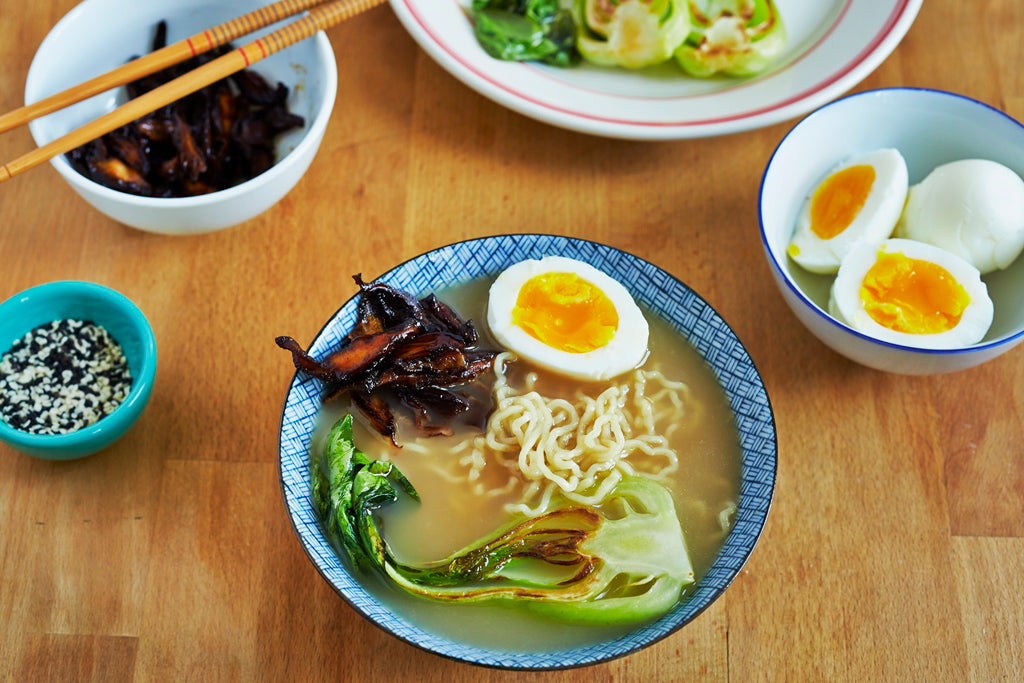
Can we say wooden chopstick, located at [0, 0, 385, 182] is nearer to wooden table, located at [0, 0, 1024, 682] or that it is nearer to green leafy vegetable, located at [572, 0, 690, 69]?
wooden table, located at [0, 0, 1024, 682]

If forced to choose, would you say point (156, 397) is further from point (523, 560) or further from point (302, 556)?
point (523, 560)

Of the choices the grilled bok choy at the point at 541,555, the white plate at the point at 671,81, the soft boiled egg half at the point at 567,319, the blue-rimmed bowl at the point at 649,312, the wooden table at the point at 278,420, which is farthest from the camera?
the white plate at the point at 671,81


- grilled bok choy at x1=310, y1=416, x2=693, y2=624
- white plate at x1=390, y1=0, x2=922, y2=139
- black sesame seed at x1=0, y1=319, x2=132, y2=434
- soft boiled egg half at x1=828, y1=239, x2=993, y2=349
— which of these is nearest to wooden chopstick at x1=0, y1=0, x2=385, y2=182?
white plate at x1=390, y1=0, x2=922, y2=139

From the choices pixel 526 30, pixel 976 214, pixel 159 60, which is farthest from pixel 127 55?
pixel 976 214

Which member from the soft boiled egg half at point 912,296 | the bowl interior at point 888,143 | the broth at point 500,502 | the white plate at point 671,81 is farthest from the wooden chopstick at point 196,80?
the soft boiled egg half at point 912,296

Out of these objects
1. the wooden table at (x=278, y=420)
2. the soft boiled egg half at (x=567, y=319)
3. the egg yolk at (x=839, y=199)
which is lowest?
the wooden table at (x=278, y=420)

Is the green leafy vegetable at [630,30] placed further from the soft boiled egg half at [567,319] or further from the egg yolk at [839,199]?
the soft boiled egg half at [567,319]

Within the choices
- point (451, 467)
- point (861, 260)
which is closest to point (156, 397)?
point (451, 467)
